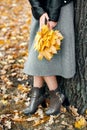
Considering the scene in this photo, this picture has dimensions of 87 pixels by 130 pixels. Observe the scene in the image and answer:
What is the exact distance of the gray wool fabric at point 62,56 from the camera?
3.55 metres

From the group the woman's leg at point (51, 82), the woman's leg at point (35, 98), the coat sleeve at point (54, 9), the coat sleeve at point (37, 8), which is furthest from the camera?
the woman's leg at point (35, 98)

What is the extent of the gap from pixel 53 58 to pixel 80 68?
11.3 inches

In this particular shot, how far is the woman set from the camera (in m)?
3.51

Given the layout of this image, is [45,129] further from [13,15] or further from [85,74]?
[13,15]

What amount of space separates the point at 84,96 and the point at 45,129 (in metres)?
0.51

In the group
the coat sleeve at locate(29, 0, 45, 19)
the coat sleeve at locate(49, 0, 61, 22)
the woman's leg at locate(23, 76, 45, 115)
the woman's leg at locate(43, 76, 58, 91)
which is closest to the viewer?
the coat sleeve at locate(49, 0, 61, 22)

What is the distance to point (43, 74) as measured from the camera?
3.71 metres

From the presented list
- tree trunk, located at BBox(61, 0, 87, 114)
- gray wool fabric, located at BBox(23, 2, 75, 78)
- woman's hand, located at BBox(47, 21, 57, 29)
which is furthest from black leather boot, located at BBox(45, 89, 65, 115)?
woman's hand, located at BBox(47, 21, 57, 29)

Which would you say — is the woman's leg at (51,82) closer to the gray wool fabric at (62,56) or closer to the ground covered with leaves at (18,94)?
the gray wool fabric at (62,56)

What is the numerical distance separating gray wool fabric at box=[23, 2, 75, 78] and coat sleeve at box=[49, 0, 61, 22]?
2.9 inches

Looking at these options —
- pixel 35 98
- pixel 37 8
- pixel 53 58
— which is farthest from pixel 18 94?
pixel 37 8

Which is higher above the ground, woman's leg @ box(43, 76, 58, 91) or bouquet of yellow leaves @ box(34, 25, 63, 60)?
bouquet of yellow leaves @ box(34, 25, 63, 60)

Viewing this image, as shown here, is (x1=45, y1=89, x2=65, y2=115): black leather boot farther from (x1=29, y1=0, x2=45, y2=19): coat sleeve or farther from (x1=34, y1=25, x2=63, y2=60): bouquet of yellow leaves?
(x1=29, y1=0, x2=45, y2=19): coat sleeve

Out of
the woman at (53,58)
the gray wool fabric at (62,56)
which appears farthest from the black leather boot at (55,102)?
the gray wool fabric at (62,56)
